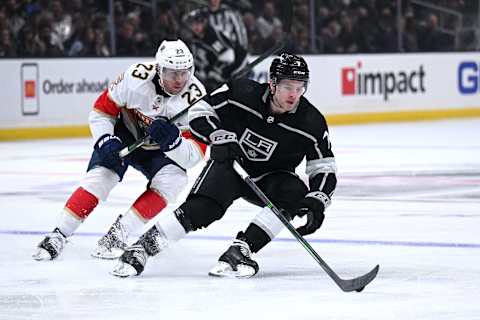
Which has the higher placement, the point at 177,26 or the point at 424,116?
the point at 177,26

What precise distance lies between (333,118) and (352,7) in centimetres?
149

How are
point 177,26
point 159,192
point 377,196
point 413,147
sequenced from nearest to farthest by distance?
point 159,192 → point 377,196 → point 413,147 → point 177,26

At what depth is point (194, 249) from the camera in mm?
5625

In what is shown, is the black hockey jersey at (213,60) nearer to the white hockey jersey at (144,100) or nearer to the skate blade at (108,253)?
the white hockey jersey at (144,100)

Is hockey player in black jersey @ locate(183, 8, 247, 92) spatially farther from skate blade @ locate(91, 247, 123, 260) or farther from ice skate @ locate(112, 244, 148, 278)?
ice skate @ locate(112, 244, 148, 278)

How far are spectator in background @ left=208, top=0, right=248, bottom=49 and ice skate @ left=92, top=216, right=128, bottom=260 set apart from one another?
25.9ft

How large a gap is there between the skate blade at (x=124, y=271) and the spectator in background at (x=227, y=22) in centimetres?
847

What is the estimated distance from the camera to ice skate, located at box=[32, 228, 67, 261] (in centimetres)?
529

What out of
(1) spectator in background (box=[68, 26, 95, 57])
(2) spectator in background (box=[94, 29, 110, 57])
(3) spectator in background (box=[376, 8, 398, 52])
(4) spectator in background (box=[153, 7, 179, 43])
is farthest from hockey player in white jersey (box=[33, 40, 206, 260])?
(3) spectator in background (box=[376, 8, 398, 52])

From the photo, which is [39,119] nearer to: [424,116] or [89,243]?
[424,116]

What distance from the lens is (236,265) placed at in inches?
190

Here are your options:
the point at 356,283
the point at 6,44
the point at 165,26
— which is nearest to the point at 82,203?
the point at 356,283

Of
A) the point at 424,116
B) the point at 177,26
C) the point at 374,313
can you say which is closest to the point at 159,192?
the point at 374,313

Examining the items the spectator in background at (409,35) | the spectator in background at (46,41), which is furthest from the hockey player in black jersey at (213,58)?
the spectator in background at (409,35)
